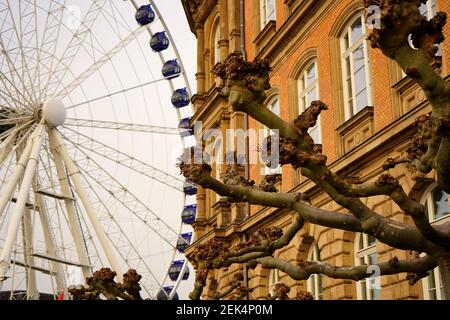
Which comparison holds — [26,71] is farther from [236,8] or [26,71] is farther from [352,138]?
[352,138]

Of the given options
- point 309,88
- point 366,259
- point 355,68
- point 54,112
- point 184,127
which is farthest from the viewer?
point 184,127

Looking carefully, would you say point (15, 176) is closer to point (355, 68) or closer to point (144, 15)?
point (144, 15)

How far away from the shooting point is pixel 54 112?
28.0 metres

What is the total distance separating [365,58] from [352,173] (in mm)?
2434

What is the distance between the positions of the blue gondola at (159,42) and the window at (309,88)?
14.8 m

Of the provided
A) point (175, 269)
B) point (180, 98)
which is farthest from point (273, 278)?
point (180, 98)

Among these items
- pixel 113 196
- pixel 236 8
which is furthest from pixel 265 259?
pixel 113 196

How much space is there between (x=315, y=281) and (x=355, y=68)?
16.1 feet

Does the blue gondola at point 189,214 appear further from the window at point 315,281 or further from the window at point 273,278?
the window at point 315,281

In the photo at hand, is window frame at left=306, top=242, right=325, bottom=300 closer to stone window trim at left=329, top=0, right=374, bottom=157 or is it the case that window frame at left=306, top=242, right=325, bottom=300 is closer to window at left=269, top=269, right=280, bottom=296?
window at left=269, top=269, right=280, bottom=296

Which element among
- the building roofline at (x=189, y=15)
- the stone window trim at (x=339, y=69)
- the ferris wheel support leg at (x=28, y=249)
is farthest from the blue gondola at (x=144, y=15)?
the stone window trim at (x=339, y=69)

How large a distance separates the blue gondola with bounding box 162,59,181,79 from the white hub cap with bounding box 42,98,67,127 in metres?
5.58

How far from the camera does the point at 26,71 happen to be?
2886cm

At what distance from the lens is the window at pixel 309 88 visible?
57.5 ft
